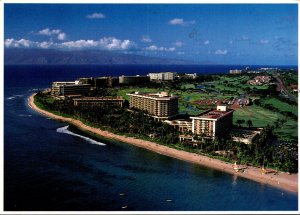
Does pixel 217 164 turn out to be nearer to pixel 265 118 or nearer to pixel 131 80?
pixel 265 118

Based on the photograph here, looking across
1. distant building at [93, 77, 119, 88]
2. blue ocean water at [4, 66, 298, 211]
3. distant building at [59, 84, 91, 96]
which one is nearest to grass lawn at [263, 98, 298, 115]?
blue ocean water at [4, 66, 298, 211]

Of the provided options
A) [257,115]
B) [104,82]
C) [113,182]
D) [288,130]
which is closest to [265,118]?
[257,115]

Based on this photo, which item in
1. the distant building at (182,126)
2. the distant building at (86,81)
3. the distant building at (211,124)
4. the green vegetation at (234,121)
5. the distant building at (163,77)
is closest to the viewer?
the green vegetation at (234,121)

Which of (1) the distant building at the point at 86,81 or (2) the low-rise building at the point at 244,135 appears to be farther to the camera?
(1) the distant building at the point at 86,81

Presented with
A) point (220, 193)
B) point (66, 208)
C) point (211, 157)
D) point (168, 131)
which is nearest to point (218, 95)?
point (168, 131)

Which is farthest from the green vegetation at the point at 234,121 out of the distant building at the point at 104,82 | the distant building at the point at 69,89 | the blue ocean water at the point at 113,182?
the distant building at the point at 104,82

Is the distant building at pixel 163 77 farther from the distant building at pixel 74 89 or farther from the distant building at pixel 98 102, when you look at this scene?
the distant building at pixel 98 102

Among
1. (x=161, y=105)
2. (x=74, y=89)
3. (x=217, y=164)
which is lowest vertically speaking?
(x=217, y=164)
